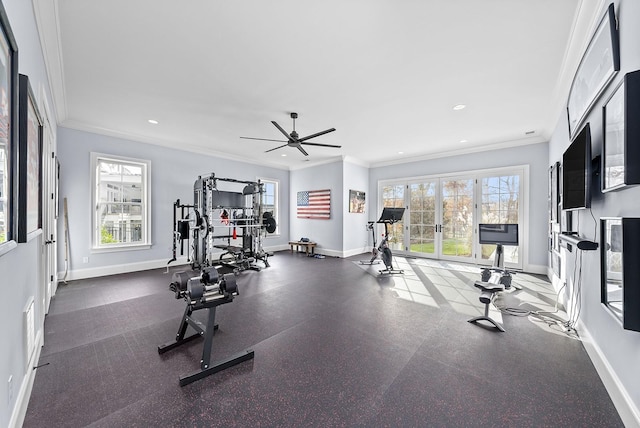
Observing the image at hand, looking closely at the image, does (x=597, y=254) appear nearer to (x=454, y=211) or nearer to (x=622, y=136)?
(x=622, y=136)

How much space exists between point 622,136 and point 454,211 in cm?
550

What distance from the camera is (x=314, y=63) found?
2.93 metres

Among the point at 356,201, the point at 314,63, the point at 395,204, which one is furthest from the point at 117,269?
the point at 395,204

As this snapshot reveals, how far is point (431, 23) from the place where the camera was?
2.32 m

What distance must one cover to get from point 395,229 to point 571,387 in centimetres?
594

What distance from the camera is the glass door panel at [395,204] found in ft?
25.1

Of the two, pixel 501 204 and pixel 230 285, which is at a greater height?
pixel 501 204

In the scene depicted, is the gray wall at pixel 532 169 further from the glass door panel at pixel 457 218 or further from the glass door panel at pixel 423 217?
the glass door panel at pixel 423 217

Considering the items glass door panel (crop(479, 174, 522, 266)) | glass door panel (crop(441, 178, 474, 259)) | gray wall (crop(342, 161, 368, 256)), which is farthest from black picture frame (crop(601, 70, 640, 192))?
gray wall (crop(342, 161, 368, 256))

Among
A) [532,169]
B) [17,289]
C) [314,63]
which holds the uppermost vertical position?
[314,63]

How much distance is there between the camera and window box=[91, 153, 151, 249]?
5160 mm

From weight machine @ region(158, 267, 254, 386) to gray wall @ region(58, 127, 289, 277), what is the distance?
3.88 metres

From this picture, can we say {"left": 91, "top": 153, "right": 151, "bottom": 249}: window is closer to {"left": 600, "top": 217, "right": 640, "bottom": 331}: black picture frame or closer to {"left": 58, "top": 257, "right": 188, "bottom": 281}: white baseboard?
{"left": 58, "top": 257, "right": 188, "bottom": 281}: white baseboard

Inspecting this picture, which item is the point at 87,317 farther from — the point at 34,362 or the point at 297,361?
the point at 297,361
